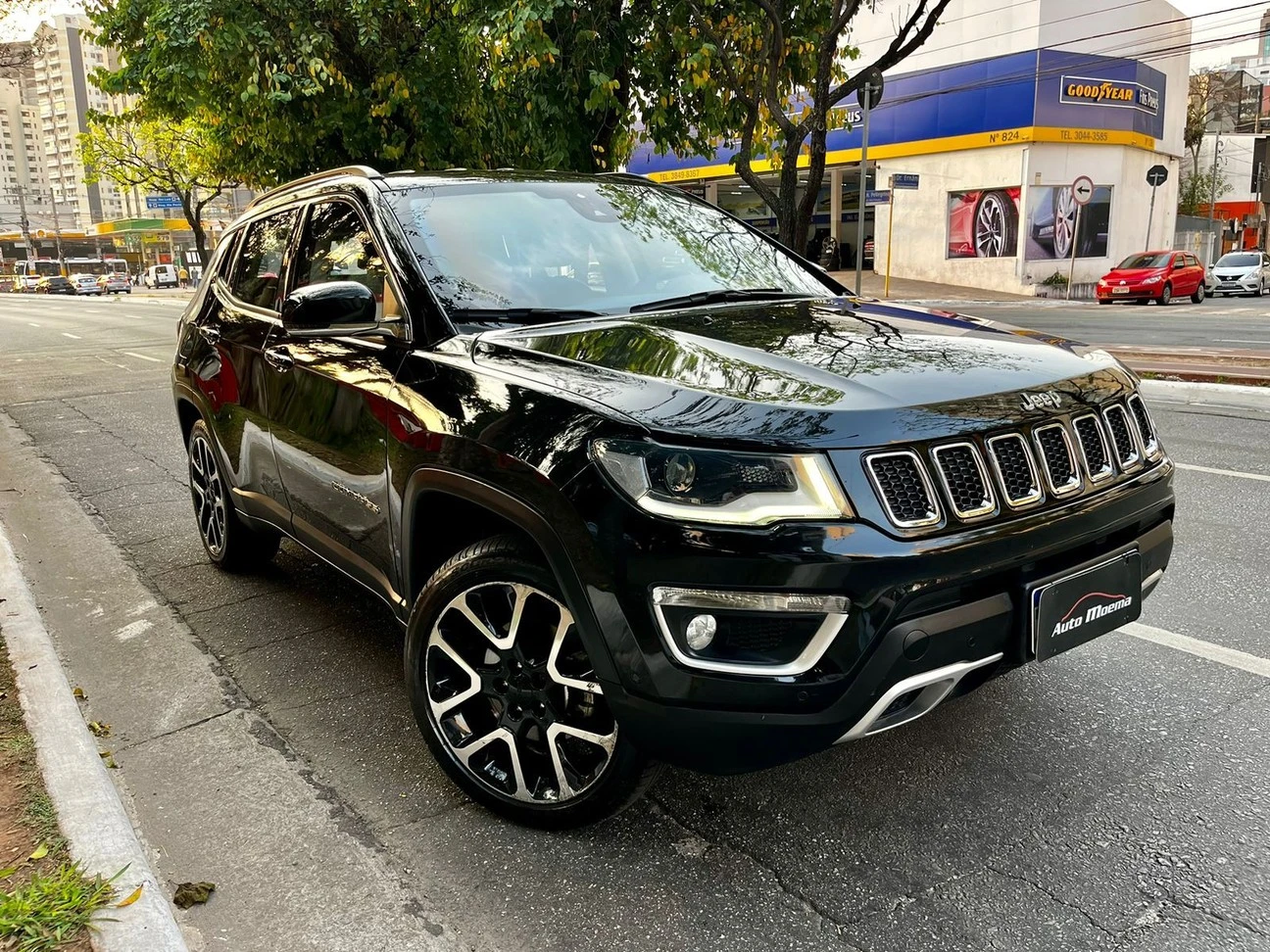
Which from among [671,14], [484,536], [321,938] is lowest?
[321,938]

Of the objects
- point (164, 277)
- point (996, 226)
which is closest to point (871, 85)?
point (996, 226)

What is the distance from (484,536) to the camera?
9.35 ft

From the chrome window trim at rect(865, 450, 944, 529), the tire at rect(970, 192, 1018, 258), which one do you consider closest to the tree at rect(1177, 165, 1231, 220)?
the tire at rect(970, 192, 1018, 258)

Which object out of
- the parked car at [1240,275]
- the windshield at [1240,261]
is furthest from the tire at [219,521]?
the windshield at [1240,261]

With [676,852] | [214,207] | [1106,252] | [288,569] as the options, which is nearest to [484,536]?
[676,852]

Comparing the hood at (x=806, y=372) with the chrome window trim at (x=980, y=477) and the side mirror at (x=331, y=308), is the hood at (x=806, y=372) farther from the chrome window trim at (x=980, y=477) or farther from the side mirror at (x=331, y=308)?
the side mirror at (x=331, y=308)

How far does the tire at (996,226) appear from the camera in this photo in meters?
30.5

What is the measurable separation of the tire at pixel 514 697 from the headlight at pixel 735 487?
415 mm

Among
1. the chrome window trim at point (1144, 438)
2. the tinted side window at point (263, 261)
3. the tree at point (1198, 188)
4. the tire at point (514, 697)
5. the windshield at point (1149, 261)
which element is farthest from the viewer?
the tree at point (1198, 188)

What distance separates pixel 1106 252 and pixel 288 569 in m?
33.7

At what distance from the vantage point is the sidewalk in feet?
7.85

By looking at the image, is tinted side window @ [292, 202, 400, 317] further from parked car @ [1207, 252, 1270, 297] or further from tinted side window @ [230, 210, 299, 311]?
parked car @ [1207, 252, 1270, 297]

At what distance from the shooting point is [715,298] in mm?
3453

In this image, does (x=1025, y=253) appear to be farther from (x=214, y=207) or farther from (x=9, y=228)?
(x=9, y=228)
